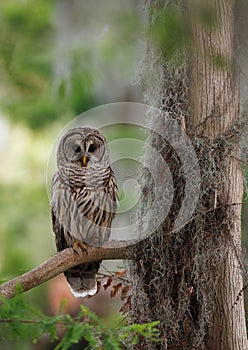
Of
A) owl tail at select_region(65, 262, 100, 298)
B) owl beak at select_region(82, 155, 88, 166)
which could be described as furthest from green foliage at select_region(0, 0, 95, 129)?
owl tail at select_region(65, 262, 100, 298)

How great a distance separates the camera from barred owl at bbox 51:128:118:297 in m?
3.79

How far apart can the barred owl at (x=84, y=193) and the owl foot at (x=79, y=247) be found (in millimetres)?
302

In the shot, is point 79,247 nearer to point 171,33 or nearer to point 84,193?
point 84,193

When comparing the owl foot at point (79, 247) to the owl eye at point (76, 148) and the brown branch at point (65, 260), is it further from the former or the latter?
the owl eye at point (76, 148)

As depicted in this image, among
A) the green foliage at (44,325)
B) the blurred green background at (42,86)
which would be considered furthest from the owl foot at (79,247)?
the green foliage at (44,325)

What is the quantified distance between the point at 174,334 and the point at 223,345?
0.76 feet

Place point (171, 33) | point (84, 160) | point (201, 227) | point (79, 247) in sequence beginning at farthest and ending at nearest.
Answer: point (84, 160)
point (79, 247)
point (201, 227)
point (171, 33)

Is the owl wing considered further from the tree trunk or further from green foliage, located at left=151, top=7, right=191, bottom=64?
green foliage, located at left=151, top=7, right=191, bottom=64

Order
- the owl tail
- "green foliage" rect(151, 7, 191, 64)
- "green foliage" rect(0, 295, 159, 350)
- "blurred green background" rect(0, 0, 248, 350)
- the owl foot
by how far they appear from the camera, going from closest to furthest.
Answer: "green foliage" rect(151, 7, 191, 64) < "green foliage" rect(0, 295, 159, 350) < "blurred green background" rect(0, 0, 248, 350) < the owl foot < the owl tail

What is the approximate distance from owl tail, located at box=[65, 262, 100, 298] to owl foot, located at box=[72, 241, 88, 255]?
0.33m

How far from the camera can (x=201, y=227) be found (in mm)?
3086

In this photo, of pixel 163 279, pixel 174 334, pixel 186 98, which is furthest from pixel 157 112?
pixel 174 334

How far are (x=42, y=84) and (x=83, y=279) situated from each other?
241cm

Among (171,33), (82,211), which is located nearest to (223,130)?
(82,211)
